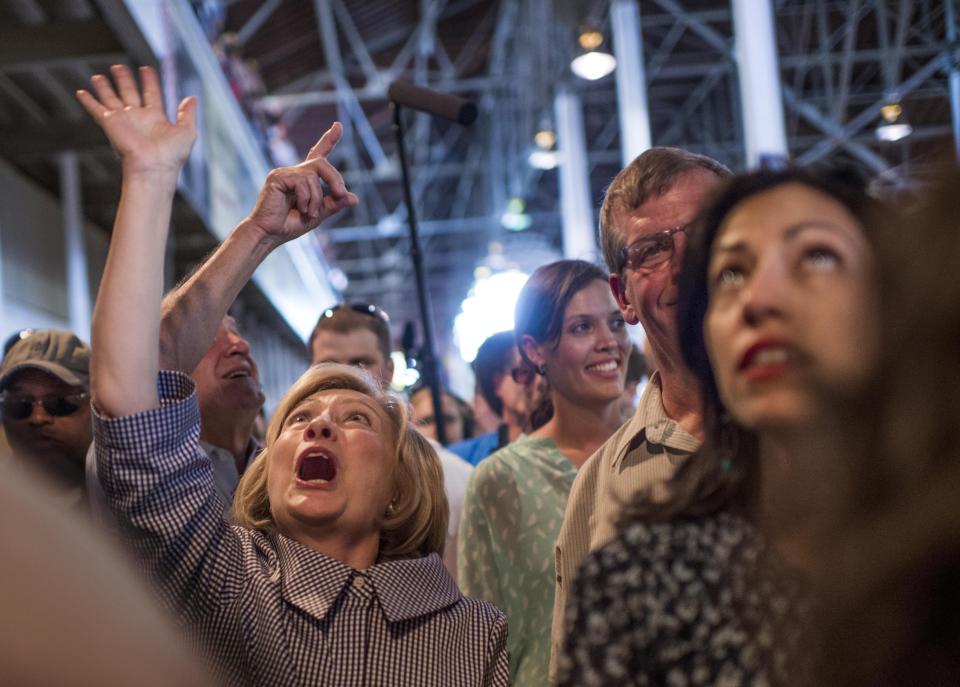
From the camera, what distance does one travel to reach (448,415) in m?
6.60

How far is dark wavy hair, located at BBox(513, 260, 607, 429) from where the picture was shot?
308 centimetres

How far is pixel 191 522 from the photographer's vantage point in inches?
73.5

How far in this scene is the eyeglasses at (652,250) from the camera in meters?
2.10

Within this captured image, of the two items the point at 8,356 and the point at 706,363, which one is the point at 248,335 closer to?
the point at 8,356

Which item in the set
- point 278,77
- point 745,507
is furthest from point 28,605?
point 278,77

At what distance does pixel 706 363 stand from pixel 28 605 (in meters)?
1.14

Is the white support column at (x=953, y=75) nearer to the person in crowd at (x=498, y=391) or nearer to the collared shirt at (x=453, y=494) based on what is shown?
the person in crowd at (x=498, y=391)

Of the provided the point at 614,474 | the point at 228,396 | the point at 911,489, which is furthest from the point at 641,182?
the point at 228,396

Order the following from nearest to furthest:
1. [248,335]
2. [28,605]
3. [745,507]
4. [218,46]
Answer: [28,605], [745,507], [218,46], [248,335]

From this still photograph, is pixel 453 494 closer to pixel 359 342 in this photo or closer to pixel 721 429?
pixel 359 342

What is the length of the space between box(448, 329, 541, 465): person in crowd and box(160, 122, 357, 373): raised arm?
7.95 feet

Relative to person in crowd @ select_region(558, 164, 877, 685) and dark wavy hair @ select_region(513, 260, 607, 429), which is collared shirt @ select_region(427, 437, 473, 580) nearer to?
dark wavy hair @ select_region(513, 260, 607, 429)

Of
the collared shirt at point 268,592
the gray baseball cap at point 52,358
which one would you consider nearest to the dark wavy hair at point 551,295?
the collared shirt at point 268,592

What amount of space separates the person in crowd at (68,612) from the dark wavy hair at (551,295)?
8.26 feet
